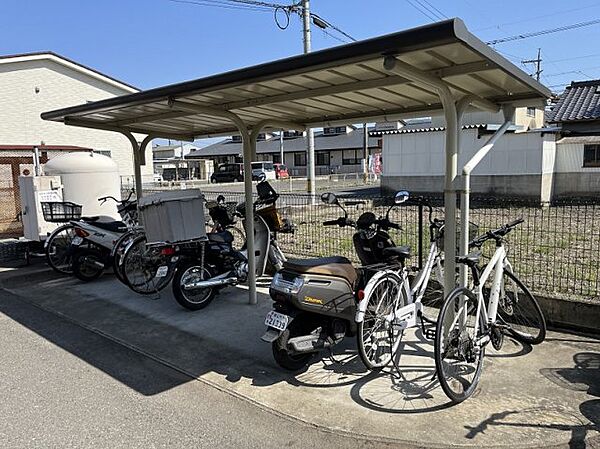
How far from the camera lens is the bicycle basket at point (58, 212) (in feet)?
19.0

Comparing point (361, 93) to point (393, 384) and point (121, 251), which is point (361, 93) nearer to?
point (393, 384)

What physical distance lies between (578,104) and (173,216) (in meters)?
18.4

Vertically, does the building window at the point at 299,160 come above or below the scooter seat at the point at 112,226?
above

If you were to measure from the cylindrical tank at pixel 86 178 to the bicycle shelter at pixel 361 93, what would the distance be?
1470 mm

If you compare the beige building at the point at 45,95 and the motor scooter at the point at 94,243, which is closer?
the motor scooter at the point at 94,243

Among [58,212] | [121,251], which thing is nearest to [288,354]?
[121,251]

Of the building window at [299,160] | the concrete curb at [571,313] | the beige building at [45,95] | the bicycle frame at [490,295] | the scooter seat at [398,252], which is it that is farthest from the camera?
the building window at [299,160]

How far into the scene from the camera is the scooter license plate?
9.91ft

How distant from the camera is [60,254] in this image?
613cm

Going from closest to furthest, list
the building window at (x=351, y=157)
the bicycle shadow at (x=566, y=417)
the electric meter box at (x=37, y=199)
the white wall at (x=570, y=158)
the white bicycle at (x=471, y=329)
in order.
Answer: the bicycle shadow at (x=566, y=417) < the white bicycle at (x=471, y=329) < the electric meter box at (x=37, y=199) < the white wall at (x=570, y=158) < the building window at (x=351, y=157)

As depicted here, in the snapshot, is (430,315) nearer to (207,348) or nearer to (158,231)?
(207,348)

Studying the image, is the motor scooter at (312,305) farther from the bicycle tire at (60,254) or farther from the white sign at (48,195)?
the white sign at (48,195)

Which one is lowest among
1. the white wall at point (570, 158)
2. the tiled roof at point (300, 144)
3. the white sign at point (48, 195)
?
the white sign at point (48, 195)

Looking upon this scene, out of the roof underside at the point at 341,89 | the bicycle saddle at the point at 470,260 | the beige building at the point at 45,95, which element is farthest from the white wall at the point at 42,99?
the bicycle saddle at the point at 470,260
